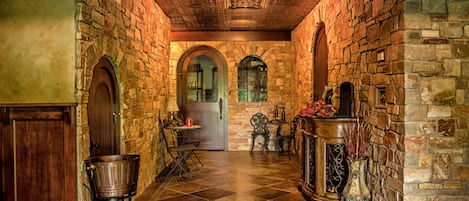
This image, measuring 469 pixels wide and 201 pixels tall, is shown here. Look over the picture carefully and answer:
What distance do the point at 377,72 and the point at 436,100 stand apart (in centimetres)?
61

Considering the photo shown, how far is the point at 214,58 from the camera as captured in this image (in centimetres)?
802

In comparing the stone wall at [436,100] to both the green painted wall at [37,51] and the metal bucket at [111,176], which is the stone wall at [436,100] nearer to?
the metal bucket at [111,176]

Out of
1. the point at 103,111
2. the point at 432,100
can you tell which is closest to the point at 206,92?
the point at 103,111

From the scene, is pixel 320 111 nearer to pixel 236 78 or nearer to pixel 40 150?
pixel 40 150

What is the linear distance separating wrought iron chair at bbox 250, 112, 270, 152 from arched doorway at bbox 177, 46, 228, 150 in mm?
614

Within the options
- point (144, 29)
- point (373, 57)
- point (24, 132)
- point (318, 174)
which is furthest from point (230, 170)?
point (24, 132)

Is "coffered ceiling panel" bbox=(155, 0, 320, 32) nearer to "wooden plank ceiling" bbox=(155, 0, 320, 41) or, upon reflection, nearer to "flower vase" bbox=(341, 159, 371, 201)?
"wooden plank ceiling" bbox=(155, 0, 320, 41)

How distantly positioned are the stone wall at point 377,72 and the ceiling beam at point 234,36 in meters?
3.16

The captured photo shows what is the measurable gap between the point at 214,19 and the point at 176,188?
10.6 feet

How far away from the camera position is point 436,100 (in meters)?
2.82

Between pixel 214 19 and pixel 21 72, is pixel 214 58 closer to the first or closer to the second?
pixel 214 19

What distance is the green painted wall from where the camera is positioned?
2.73 m

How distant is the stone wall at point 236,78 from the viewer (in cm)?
789

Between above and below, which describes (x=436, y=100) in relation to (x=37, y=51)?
below
